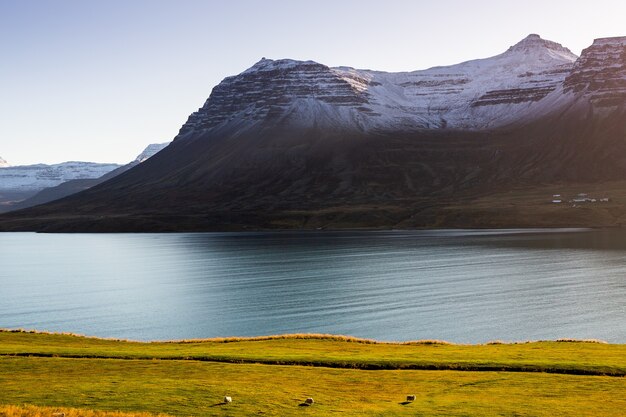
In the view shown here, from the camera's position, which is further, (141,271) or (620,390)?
(141,271)

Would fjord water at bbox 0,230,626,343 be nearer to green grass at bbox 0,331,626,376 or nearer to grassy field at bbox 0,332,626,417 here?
green grass at bbox 0,331,626,376

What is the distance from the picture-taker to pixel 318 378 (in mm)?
42344

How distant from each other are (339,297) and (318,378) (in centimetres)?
7708

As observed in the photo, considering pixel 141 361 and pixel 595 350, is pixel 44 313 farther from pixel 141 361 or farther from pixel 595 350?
pixel 595 350

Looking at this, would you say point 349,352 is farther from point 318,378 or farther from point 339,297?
point 339,297

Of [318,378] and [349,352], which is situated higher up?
[318,378]

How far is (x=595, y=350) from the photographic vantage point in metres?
53.2

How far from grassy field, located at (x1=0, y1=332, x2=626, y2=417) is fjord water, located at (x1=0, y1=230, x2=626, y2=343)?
30.2 m

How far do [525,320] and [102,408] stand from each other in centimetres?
7308

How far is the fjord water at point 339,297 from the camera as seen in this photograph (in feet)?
296

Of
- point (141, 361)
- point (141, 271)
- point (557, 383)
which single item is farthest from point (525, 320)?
point (141, 271)

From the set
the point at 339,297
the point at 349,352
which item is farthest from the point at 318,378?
the point at 339,297

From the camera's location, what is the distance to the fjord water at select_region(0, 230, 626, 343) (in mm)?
90188

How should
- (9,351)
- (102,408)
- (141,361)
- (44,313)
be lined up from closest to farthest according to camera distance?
(102,408)
(141,361)
(9,351)
(44,313)
